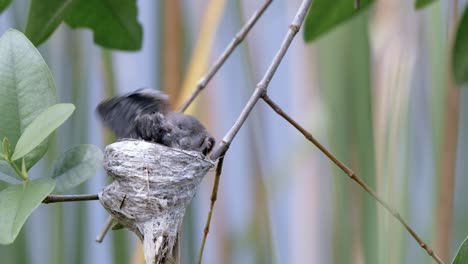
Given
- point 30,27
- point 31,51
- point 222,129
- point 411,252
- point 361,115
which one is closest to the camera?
point 31,51

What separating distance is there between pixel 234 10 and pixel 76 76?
30 centimetres

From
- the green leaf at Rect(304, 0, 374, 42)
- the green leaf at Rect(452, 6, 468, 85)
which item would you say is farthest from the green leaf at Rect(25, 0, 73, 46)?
the green leaf at Rect(452, 6, 468, 85)

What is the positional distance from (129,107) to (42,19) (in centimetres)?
11

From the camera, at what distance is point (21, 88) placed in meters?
0.47

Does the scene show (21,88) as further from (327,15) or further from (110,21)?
(327,15)

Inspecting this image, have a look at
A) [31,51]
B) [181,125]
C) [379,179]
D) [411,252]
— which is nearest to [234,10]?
[379,179]

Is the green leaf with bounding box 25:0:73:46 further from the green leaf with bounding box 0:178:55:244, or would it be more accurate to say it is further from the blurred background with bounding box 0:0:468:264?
the blurred background with bounding box 0:0:468:264

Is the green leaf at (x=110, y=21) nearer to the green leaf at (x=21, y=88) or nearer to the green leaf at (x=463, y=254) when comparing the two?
the green leaf at (x=21, y=88)

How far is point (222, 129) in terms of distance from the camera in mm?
1405

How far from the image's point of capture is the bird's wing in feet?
1.92

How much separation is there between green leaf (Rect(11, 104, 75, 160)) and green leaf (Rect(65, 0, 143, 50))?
0.84 feet

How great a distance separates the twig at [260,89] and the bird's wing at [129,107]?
10 cm

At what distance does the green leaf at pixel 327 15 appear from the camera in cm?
75

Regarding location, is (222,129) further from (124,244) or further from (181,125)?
(181,125)
